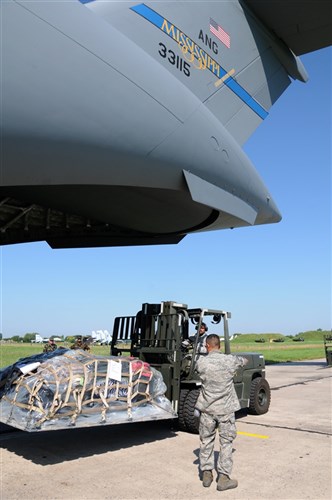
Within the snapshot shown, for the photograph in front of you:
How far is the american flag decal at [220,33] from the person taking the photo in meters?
7.05

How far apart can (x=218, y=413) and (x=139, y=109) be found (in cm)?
318

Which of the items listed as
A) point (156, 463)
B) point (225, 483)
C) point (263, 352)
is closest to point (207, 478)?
point (225, 483)

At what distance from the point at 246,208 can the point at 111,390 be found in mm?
3418

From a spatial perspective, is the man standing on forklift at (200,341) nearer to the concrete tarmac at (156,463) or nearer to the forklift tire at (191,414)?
the forklift tire at (191,414)

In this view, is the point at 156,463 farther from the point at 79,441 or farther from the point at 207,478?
the point at 79,441

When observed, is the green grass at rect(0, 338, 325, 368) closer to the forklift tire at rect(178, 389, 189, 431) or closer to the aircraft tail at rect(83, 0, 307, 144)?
the forklift tire at rect(178, 389, 189, 431)

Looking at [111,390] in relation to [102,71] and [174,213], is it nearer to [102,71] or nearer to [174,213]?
[174,213]

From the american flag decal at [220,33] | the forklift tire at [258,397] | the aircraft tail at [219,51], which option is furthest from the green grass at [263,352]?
the american flag decal at [220,33]

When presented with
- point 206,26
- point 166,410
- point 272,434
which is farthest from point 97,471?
point 206,26

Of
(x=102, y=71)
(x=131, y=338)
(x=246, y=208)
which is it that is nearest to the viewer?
(x=102, y=71)

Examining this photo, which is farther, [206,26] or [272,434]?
[206,26]

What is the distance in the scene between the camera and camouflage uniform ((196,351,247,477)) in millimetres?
4098

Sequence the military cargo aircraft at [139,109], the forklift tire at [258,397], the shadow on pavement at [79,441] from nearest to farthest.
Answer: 1. the military cargo aircraft at [139,109]
2. the shadow on pavement at [79,441]
3. the forklift tire at [258,397]

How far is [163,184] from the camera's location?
5191 mm
